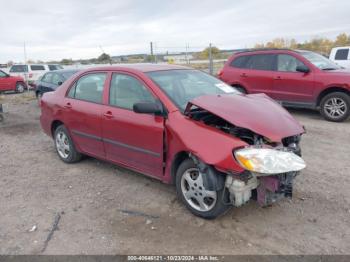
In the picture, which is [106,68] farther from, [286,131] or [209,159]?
[286,131]

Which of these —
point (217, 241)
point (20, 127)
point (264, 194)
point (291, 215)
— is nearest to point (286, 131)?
point (264, 194)

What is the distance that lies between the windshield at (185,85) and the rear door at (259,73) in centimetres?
466

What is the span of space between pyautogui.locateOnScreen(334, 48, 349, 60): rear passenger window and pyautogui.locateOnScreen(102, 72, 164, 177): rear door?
12.2 metres

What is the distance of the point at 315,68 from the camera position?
8.24m

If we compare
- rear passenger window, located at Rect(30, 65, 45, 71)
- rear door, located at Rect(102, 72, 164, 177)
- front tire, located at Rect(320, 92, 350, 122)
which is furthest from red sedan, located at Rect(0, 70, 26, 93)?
front tire, located at Rect(320, 92, 350, 122)

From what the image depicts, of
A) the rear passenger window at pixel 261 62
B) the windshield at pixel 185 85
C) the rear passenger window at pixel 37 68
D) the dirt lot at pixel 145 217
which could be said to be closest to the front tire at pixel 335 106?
the rear passenger window at pixel 261 62

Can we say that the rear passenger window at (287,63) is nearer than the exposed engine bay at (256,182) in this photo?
No

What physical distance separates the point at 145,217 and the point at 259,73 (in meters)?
6.58

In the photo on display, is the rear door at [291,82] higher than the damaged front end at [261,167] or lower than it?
higher

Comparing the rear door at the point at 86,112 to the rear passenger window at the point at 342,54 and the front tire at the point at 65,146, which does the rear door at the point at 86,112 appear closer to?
the front tire at the point at 65,146

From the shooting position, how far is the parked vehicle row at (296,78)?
803 cm

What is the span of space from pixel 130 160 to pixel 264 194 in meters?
1.81

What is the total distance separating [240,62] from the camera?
9.68 metres

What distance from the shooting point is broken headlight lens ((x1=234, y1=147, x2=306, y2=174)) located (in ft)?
10.1
